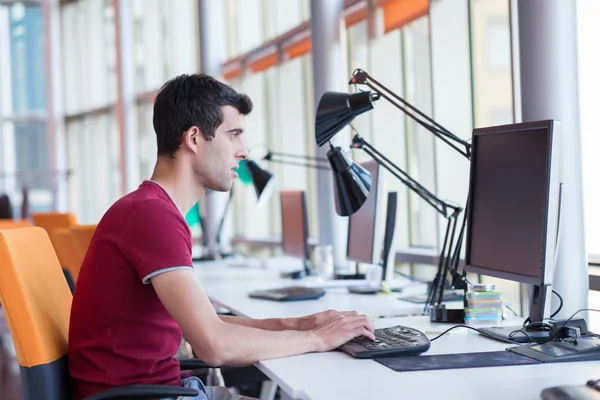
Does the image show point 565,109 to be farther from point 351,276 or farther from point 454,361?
point 351,276

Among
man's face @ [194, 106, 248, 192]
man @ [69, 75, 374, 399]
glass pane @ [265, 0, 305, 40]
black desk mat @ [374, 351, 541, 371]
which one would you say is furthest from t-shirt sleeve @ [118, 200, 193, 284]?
glass pane @ [265, 0, 305, 40]

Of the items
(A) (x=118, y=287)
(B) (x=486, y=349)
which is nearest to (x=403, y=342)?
(B) (x=486, y=349)

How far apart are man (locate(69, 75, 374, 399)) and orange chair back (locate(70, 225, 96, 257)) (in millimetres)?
1610

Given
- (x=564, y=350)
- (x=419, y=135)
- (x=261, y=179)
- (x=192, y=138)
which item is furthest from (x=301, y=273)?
(x=564, y=350)

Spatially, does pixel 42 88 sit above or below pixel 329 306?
above

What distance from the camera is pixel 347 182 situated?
2852 millimetres

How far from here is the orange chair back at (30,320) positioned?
1.82 m

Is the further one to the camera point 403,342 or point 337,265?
point 337,265

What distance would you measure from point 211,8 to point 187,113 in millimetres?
5684

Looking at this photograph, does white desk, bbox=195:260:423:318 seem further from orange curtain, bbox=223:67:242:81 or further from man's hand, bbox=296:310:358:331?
orange curtain, bbox=223:67:242:81

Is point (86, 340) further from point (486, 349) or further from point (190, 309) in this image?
point (486, 349)

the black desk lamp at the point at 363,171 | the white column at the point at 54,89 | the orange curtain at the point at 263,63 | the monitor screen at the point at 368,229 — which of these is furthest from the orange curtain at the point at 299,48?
the white column at the point at 54,89

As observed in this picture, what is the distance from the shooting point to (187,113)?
82.1 inches

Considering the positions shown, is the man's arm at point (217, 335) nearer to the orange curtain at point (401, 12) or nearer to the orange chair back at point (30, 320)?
the orange chair back at point (30, 320)
